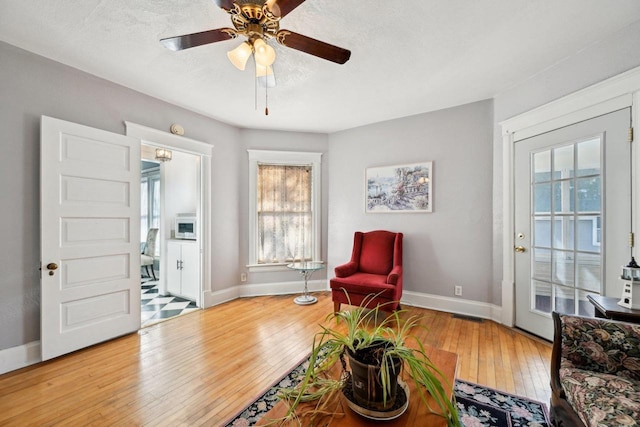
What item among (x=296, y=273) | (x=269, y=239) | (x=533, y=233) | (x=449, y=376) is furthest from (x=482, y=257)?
(x=269, y=239)

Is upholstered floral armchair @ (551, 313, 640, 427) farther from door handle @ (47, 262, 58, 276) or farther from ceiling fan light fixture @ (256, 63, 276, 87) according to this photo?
door handle @ (47, 262, 58, 276)

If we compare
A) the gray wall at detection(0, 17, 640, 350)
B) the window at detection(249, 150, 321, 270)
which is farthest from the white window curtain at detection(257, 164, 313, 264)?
the gray wall at detection(0, 17, 640, 350)

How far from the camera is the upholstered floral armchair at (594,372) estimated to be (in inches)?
44.9

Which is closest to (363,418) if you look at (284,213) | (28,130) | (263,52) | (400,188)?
(263,52)

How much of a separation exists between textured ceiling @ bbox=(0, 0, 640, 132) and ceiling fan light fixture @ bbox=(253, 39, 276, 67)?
362mm

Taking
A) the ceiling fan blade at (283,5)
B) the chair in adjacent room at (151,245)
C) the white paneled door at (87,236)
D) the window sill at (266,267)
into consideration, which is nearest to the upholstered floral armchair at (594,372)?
the ceiling fan blade at (283,5)

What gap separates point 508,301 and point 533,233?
0.79 meters

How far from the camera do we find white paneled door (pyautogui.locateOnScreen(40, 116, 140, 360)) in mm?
2328

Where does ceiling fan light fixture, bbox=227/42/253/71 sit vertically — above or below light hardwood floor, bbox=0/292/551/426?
above

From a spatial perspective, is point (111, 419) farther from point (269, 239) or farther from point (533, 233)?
point (533, 233)

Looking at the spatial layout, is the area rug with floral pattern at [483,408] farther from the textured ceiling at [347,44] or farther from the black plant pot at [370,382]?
the textured ceiling at [347,44]

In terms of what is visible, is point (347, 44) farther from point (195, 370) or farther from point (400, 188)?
point (195, 370)

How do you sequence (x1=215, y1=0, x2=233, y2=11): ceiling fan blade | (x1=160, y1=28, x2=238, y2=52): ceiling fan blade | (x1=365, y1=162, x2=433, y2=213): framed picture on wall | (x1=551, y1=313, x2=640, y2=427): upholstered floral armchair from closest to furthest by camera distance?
(x1=551, y1=313, x2=640, y2=427): upholstered floral armchair → (x1=215, y1=0, x2=233, y2=11): ceiling fan blade → (x1=160, y1=28, x2=238, y2=52): ceiling fan blade → (x1=365, y1=162, x2=433, y2=213): framed picture on wall

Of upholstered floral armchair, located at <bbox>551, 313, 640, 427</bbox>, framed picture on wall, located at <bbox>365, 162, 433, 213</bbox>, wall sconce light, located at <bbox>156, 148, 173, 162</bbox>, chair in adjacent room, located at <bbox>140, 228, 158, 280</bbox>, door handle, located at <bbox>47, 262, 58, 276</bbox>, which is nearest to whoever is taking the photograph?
upholstered floral armchair, located at <bbox>551, 313, 640, 427</bbox>
